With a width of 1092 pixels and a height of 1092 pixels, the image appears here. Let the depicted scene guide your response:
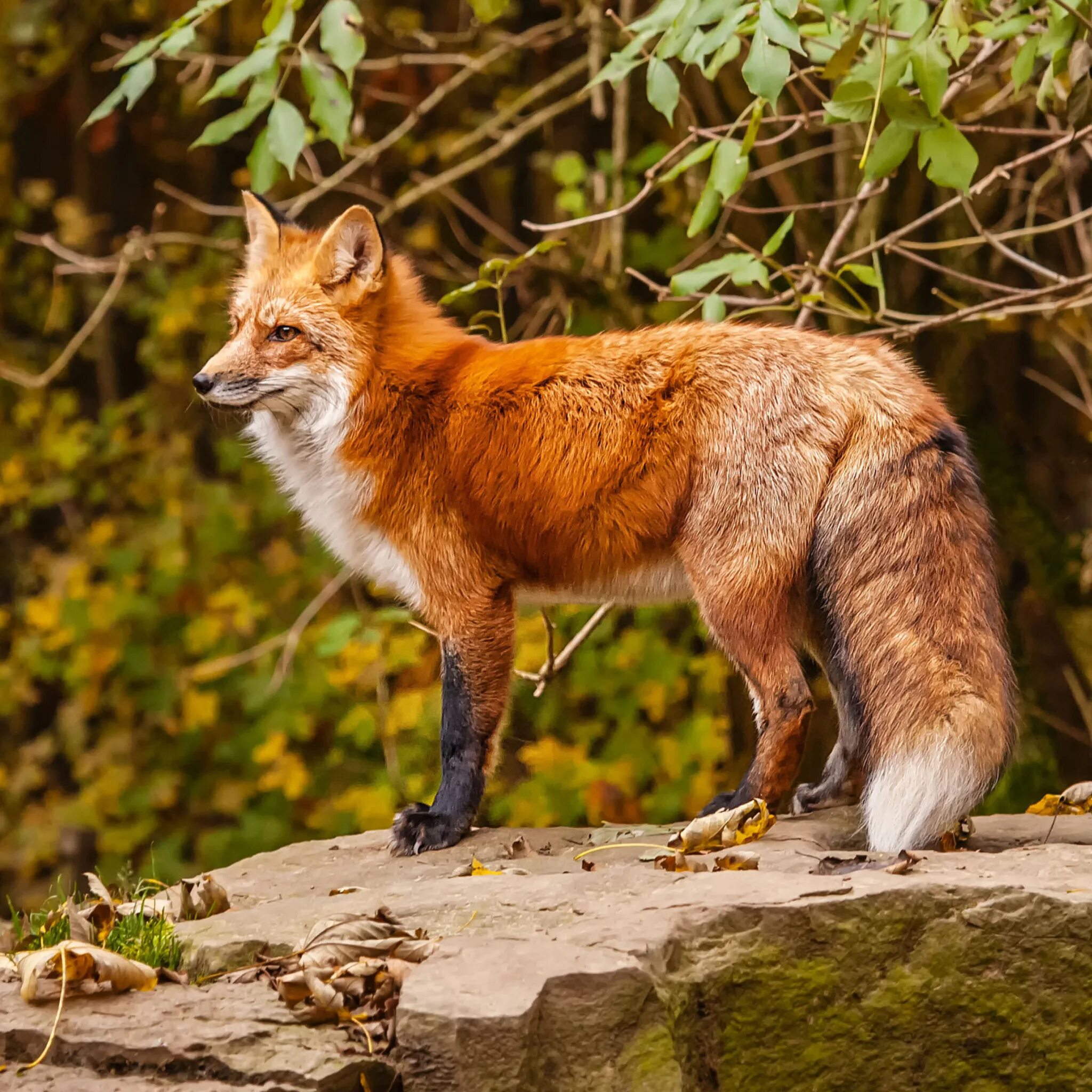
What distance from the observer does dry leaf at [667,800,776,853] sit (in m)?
3.39

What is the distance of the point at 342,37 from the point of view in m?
3.77

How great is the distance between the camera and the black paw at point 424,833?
372cm

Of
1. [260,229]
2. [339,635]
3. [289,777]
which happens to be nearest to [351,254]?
[260,229]

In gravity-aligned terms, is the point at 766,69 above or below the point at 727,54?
below

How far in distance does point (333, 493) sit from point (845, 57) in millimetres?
1819

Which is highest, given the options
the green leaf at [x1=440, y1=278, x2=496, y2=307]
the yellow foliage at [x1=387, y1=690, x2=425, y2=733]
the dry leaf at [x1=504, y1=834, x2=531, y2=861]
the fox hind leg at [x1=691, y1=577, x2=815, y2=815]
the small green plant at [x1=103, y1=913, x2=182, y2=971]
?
the green leaf at [x1=440, y1=278, x2=496, y2=307]

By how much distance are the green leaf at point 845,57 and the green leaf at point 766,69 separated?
232mm

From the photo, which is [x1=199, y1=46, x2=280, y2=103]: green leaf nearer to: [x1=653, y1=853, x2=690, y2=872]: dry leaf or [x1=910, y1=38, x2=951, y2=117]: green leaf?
[x1=910, y1=38, x2=951, y2=117]: green leaf

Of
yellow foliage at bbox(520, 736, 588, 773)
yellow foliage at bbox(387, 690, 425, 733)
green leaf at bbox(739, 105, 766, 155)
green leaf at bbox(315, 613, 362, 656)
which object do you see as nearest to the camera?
green leaf at bbox(739, 105, 766, 155)

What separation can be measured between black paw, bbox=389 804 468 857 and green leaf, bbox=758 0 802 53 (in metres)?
2.11

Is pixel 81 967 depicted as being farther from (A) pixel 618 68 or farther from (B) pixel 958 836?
(A) pixel 618 68

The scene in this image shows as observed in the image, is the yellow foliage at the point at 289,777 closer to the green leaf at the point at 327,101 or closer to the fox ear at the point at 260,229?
the fox ear at the point at 260,229

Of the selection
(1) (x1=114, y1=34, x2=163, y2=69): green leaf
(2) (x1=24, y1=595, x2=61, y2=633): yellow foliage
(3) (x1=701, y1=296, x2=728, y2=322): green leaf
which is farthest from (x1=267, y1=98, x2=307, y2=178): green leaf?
(2) (x1=24, y1=595, x2=61, y2=633): yellow foliage

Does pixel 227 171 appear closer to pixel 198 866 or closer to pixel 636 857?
pixel 198 866
